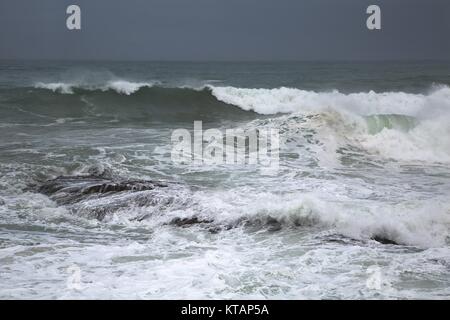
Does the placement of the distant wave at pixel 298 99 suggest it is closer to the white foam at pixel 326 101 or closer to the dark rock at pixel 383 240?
the white foam at pixel 326 101

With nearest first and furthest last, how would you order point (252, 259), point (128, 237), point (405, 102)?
point (252, 259) < point (128, 237) < point (405, 102)

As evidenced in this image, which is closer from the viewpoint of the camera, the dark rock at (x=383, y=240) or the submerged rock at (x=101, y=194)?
the dark rock at (x=383, y=240)

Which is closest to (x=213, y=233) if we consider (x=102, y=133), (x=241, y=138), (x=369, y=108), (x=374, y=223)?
(x=374, y=223)

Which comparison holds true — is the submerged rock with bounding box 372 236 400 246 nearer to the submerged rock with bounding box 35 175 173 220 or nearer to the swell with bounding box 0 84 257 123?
the submerged rock with bounding box 35 175 173 220

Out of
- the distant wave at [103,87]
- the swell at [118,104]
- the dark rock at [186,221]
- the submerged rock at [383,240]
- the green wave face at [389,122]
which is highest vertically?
the distant wave at [103,87]

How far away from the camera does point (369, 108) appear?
17.3 meters

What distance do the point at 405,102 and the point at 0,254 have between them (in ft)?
52.5

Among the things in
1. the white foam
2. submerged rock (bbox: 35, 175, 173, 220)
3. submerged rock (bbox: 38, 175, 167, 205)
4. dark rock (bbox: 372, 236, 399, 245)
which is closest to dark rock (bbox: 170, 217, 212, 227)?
submerged rock (bbox: 35, 175, 173, 220)

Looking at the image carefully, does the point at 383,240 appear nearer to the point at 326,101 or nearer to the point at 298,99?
the point at 326,101

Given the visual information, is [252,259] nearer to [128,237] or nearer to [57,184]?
[128,237]

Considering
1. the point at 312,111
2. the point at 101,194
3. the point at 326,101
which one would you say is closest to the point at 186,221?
the point at 101,194

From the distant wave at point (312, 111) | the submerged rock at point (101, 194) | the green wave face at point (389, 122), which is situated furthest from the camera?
the green wave face at point (389, 122)

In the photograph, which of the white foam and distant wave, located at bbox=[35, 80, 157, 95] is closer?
the white foam

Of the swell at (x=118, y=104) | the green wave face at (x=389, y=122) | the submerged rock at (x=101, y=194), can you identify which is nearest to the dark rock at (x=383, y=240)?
the submerged rock at (x=101, y=194)
